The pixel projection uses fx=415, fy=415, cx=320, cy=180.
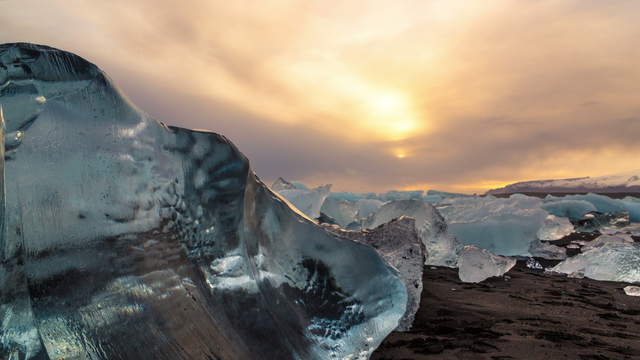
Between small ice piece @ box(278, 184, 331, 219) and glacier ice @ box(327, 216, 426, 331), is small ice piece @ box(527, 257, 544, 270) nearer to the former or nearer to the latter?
small ice piece @ box(278, 184, 331, 219)

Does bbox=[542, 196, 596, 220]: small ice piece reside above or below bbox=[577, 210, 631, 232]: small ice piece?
above

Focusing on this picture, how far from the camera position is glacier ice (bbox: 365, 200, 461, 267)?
16.8ft

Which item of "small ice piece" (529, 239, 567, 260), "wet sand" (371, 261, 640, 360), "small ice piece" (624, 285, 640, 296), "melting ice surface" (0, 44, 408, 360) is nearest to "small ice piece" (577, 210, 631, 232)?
"small ice piece" (529, 239, 567, 260)

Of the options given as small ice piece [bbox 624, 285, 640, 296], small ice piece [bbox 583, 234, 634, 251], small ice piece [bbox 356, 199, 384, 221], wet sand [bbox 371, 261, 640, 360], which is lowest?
small ice piece [bbox 624, 285, 640, 296]

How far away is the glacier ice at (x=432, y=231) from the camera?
5133 mm

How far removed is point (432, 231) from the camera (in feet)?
17.0

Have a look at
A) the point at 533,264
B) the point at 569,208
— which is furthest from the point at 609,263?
the point at 569,208

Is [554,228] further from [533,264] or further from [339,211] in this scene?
[339,211]

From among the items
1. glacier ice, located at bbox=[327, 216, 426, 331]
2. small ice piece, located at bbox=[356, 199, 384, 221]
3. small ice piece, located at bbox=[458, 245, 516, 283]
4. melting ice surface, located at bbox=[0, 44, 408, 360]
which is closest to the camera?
melting ice surface, located at bbox=[0, 44, 408, 360]

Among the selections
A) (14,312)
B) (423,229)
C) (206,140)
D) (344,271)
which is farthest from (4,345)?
(423,229)

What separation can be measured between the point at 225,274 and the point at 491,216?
6803 millimetres

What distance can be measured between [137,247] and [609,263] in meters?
5.64

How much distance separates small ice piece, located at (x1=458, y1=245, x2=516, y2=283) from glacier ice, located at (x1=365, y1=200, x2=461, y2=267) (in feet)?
1.19

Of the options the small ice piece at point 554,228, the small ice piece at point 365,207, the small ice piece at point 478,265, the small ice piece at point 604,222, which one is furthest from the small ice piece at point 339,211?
the small ice piece at point 604,222
